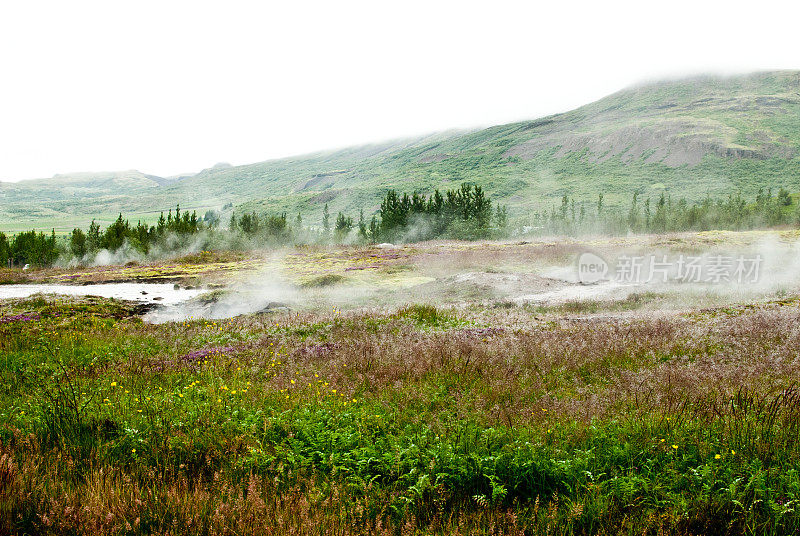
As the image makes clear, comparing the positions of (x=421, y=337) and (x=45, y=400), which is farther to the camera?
(x=421, y=337)

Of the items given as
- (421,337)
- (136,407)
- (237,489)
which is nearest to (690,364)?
(421,337)

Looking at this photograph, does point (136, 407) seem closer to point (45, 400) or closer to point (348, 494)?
point (45, 400)

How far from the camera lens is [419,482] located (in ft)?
12.0

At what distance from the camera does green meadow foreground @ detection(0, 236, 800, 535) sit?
11.1 feet

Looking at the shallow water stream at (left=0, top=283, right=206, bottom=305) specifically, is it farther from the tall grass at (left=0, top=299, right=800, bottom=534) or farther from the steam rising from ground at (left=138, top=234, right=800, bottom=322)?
the tall grass at (left=0, top=299, right=800, bottom=534)

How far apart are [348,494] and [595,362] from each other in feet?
21.4
